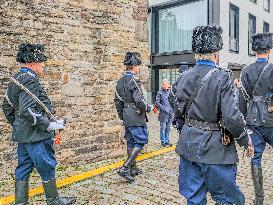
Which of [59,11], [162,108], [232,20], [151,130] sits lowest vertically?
[151,130]

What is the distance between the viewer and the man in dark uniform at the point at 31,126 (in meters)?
3.83

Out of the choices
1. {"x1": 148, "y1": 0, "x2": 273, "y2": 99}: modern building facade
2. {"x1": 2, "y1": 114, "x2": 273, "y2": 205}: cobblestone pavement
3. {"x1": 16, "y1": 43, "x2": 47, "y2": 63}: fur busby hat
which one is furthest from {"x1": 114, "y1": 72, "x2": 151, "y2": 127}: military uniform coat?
{"x1": 148, "y1": 0, "x2": 273, "y2": 99}: modern building facade

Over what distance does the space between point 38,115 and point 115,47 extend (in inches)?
126

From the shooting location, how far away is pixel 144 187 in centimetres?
508

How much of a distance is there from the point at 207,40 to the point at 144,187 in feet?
8.91

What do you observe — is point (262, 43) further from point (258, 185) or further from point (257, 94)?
point (258, 185)

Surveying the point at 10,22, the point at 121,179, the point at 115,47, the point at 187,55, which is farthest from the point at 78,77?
the point at 187,55

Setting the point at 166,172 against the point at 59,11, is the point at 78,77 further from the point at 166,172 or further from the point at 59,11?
the point at 166,172

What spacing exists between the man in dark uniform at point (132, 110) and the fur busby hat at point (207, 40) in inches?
86.5

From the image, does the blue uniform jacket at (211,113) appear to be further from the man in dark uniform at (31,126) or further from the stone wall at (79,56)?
the stone wall at (79,56)

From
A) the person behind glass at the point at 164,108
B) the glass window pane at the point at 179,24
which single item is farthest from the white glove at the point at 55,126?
the glass window pane at the point at 179,24

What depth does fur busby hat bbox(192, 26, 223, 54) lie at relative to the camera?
3.18 m

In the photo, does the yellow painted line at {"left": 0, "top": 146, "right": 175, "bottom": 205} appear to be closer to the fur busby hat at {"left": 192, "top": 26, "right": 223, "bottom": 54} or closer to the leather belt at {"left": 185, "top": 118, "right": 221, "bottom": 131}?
the leather belt at {"left": 185, "top": 118, "right": 221, "bottom": 131}

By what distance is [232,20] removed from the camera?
59.6 ft
